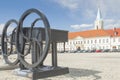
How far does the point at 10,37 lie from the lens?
1808 centimetres

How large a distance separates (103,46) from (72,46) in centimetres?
1912

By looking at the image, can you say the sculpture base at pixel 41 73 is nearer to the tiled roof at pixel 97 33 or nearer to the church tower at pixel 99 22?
the tiled roof at pixel 97 33

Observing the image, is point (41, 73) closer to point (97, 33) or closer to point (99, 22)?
point (97, 33)

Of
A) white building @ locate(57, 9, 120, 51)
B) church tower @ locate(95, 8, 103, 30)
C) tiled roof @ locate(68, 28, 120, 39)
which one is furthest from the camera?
church tower @ locate(95, 8, 103, 30)

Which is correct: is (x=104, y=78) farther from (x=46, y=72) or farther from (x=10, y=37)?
(x=10, y=37)

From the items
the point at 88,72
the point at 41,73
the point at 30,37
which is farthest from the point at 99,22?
the point at 41,73

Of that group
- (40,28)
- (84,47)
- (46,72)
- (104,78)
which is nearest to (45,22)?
(40,28)

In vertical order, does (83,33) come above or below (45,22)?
above

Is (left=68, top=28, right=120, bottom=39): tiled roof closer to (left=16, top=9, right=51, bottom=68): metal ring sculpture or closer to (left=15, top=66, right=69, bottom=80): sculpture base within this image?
(left=15, top=66, right=69, bottom=80): sculpture base

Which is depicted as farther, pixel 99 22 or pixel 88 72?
pixel 99 22

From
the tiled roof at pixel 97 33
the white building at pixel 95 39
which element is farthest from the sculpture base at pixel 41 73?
the tiled roof at pixel 97 33

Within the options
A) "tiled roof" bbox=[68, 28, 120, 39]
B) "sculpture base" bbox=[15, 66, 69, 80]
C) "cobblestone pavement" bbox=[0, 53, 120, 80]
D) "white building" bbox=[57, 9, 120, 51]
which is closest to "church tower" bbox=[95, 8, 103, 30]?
"white building" bbox=[57, 9, 120, 51]

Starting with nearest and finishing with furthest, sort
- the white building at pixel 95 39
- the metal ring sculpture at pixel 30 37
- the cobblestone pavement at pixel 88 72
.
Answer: the metal ring sculpture at pixel 30 37 < the cobblestone pavement at pixel 88 72 < the white building at pixel 95 39

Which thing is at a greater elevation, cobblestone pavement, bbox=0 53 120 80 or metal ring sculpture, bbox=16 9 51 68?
metal ring sculpture, bbox=16 9 51 68
